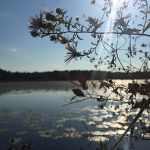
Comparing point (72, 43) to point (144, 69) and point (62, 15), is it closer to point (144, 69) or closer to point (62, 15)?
point (62, 15)

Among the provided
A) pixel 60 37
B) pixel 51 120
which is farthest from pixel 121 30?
pixel 51 120

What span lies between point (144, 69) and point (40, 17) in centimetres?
101

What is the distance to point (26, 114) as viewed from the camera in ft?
72.4

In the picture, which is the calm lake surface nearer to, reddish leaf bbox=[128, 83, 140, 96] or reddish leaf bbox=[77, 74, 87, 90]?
reddish leaf bbox=[128, 83, 140, 96]

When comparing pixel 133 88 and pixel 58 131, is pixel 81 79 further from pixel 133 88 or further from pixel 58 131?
pixel 58 131

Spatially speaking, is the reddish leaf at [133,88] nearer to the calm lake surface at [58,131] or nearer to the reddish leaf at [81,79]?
the reddish leaf at [81,79]

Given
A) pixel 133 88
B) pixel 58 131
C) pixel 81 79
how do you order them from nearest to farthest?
pixel 81 79, pixel 133 88, pixel 58 131

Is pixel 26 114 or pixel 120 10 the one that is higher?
pixel 120 10

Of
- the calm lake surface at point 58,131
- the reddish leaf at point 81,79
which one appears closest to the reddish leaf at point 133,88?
the reddish leaf at point 81,79

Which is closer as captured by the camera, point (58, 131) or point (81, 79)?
point (81, 79)

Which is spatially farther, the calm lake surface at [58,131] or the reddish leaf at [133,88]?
the calm lake surface at [58,131]

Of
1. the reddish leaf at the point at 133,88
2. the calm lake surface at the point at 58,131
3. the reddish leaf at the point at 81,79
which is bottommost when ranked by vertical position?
the calm lake surface at the point at 58,131

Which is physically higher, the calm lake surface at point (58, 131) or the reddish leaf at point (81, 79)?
the reddish leaf at point (81, 79)

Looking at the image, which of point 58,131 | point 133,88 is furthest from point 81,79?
point 58,131
